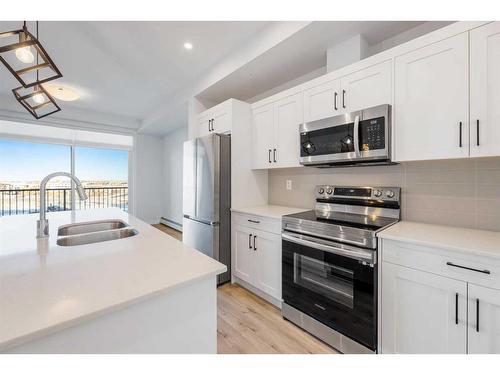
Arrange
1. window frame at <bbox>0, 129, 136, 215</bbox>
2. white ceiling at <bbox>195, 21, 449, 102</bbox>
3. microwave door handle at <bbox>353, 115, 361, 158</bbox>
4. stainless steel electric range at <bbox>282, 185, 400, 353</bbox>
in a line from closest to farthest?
stainless steel electric range at <bbox>282, 185, 400, 353</bbox> < microwave door handle at <bbox>353, 115, 361, 158</bbox> < white ceiling at <bbox>195, 21, 449, 102</bbox> < window frame at <bbox>0, 129, 136, 215</bbox>

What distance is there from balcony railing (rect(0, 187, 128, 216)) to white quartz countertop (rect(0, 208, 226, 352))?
4115 mm

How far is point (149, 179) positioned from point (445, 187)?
6.10 meters

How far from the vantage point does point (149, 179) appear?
20.1ft

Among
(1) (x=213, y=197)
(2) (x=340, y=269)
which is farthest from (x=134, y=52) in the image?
(2) (x=340, y=269)

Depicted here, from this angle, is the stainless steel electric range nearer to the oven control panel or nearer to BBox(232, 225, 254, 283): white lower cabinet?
the oven control panel

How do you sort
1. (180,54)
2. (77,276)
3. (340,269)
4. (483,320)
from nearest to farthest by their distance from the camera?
1. (77,276)
2. (483,320)
3. (340,269)
4. (180,54)

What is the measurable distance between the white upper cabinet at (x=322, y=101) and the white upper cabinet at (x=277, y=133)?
94 millimetres

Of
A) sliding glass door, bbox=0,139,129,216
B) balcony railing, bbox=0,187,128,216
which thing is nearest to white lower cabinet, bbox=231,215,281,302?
balcony railing, bbox=0,187,128,216

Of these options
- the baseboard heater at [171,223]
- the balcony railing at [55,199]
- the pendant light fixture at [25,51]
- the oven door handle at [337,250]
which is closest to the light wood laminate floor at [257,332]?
the oven door handle at [337,250]

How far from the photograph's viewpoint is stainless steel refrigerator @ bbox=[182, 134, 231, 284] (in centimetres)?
259

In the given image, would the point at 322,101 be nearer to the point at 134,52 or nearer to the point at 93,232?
the point at 93,232

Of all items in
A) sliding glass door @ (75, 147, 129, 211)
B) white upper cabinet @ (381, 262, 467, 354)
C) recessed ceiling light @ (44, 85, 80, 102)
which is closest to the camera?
white upper cabinet @ (381, 262, 467, 354)
